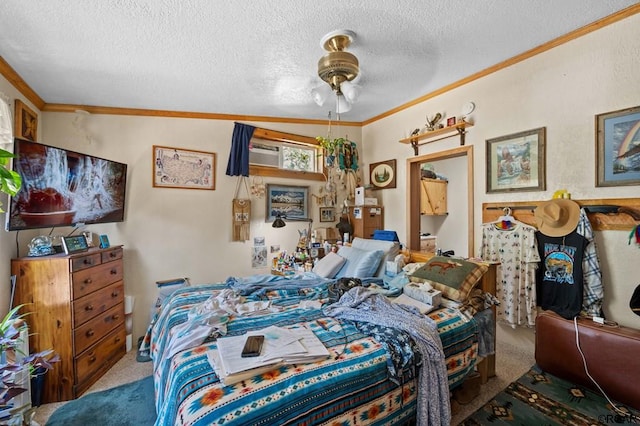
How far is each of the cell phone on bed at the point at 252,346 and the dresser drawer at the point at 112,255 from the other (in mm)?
1955

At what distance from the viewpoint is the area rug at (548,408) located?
1654mm

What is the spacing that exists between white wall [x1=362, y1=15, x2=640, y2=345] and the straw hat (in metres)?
0.11

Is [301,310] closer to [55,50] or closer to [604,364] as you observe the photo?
[604,364]

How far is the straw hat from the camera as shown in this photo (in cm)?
205

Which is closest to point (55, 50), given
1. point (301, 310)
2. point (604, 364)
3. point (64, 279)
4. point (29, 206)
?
point (29, 206)

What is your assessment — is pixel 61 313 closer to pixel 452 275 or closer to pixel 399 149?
pixel 452 275

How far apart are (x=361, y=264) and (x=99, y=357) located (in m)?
2.46

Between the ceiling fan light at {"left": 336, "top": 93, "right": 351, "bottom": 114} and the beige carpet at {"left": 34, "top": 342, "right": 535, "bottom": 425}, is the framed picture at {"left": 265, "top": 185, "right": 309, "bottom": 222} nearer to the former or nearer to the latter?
the ceiling fan light at {"left": 336, "top": 93, "right": 351, "bottom": 114}

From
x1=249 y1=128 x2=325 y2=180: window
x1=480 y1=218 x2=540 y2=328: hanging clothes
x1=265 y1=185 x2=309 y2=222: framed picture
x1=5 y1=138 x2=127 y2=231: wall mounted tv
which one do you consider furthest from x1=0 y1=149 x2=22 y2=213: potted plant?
x1=480 y1=218 x2=540 y2=328: hanging clothes

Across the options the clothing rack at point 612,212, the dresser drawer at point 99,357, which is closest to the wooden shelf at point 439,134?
the clothing rack at point 612,212

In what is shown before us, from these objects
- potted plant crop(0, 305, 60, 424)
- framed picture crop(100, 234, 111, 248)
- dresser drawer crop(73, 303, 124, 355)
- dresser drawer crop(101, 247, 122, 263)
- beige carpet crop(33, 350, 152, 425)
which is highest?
framed picture crop(100, 234, 111, 248)

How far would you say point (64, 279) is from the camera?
201 cm

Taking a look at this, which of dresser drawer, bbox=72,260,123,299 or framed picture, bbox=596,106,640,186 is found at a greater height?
framed picture, bbox=596,106,640,186

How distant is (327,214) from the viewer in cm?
392
